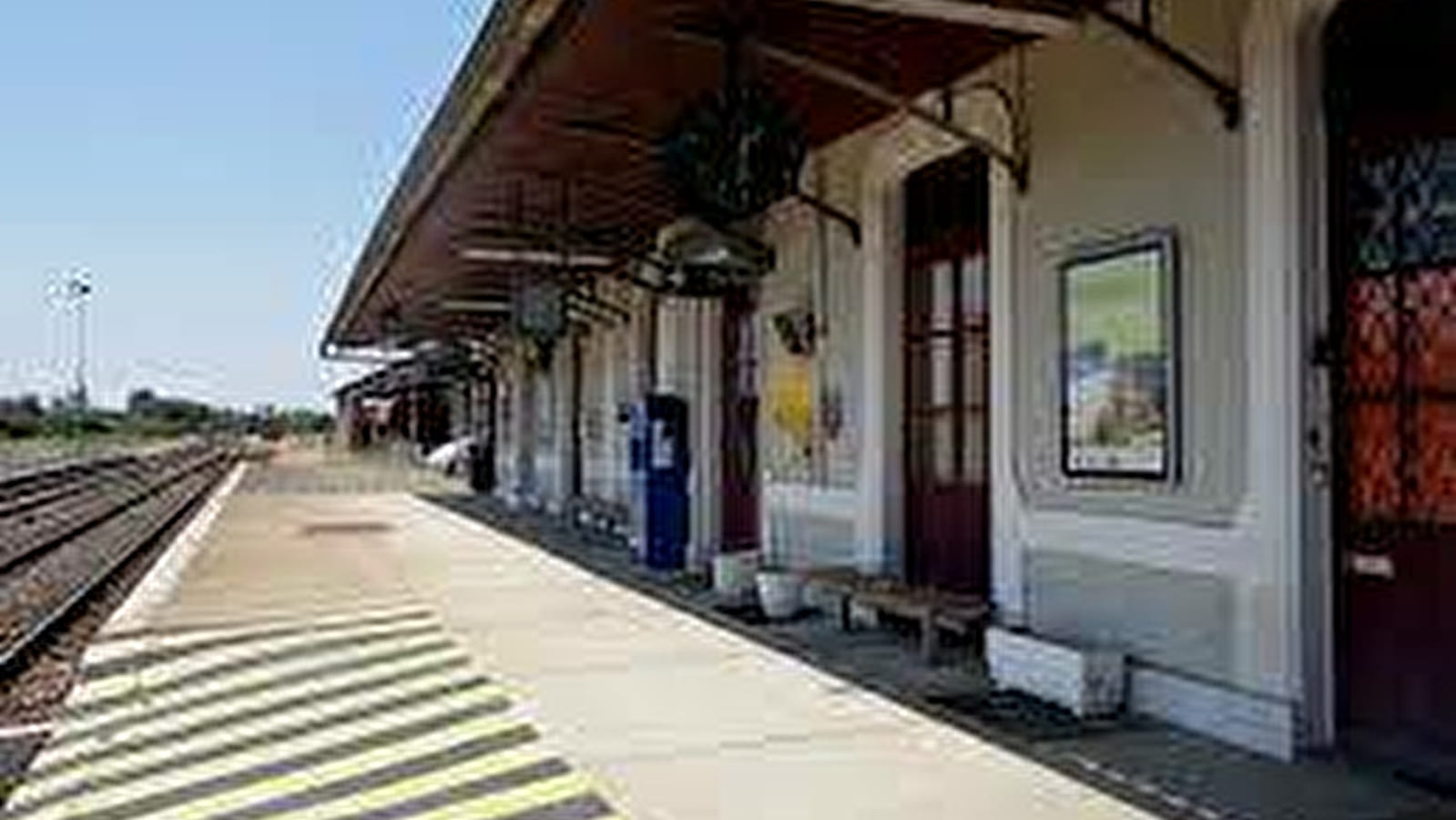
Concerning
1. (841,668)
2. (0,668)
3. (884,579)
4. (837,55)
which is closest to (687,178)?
(837,55)

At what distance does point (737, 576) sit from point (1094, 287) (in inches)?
237

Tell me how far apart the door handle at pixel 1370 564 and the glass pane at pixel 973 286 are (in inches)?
158

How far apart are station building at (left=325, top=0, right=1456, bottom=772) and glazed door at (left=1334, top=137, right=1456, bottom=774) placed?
1 centimetres

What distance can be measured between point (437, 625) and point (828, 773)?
6.01 metres

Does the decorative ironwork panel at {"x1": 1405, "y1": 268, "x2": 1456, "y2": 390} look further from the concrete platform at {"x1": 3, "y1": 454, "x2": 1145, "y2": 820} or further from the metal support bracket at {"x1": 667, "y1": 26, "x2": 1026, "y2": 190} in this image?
the metal support bracket at {"x1": 667, "y1": 26, "x2": 1026, "y2": 190}

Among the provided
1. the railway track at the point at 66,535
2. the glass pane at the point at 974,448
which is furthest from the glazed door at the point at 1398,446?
the railway track at the point at 66,535

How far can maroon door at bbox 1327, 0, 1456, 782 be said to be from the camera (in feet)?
24.6

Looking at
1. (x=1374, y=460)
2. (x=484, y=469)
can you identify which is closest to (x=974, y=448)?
(x=1374, y=460)

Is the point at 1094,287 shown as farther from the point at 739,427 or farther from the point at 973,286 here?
the point at 739,427

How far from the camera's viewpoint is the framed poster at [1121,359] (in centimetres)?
897

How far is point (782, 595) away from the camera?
13797 mm

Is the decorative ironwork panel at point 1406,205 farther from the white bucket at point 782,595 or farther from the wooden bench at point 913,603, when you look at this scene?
the white bucket at point 782,595

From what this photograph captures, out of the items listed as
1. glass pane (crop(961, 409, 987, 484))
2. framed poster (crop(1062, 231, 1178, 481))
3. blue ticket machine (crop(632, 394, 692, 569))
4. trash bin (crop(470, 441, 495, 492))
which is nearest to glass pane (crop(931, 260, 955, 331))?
glass pane (crop(961, 409, 987, 484))

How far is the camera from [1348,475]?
7.98 m
